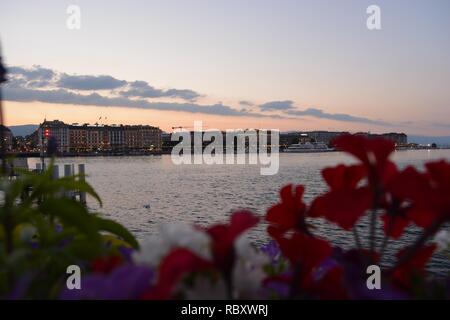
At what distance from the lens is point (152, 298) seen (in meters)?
0.68

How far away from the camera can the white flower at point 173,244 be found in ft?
2.33

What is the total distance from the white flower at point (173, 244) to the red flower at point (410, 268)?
1.49ft

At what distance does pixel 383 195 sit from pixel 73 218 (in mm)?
690

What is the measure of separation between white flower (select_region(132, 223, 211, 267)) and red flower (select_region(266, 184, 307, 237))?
38cm

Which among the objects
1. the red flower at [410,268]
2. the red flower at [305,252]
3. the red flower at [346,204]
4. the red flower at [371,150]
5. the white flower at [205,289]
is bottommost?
the red flower at [410,268]

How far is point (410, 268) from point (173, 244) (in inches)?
21.1

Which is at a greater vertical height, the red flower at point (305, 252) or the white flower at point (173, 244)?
the white flower at point (173, 244)

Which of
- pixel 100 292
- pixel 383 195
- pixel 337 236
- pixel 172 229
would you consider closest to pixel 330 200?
pixel 383 195

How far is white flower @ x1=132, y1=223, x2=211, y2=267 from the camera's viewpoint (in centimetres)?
71

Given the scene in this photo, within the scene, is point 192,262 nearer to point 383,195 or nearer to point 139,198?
point 383,195

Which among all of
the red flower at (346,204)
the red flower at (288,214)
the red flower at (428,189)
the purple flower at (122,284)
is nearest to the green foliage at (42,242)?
the purple flower at (122,284)

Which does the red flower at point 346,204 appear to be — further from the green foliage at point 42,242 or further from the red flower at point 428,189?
the green foliage at point 42,242

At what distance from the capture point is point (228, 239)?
691mm
